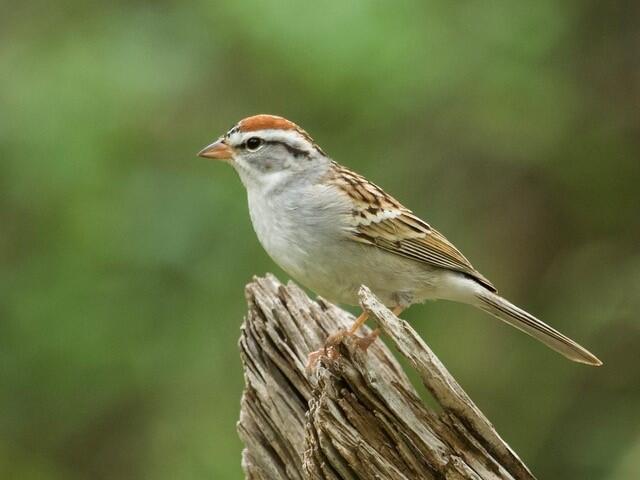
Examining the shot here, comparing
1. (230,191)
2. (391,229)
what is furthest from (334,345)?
Answer: (230,191)

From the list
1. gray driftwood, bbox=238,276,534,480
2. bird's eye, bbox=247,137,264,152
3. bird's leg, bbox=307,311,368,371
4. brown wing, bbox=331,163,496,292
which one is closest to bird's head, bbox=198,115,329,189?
bird's eye, bbox=247,137,264,152

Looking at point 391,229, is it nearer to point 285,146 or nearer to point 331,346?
point 285,146

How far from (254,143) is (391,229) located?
63 centimetres

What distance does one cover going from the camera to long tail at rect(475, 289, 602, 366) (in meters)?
4.58

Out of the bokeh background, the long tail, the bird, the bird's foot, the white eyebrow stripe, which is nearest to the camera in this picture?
the bird's foot

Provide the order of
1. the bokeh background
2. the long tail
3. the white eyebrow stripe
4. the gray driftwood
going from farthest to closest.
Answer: the bokeh background < the white eyebrow stripe < the long tail < the gray driftwood

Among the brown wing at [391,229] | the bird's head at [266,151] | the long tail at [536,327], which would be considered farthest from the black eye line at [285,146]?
the long tail at [536,327]

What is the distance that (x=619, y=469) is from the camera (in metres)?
5.40

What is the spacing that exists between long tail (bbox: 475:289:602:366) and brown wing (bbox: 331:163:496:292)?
73mm

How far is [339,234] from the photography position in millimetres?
4480

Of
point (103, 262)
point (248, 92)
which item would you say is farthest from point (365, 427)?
point (248, 92)

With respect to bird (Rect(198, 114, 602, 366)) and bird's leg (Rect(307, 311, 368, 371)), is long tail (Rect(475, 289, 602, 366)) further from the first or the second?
bird's leg (Rect(307, 311, 368, 371))

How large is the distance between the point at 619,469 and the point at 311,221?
1.97 m

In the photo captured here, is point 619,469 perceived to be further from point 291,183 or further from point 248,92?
point 248,92
